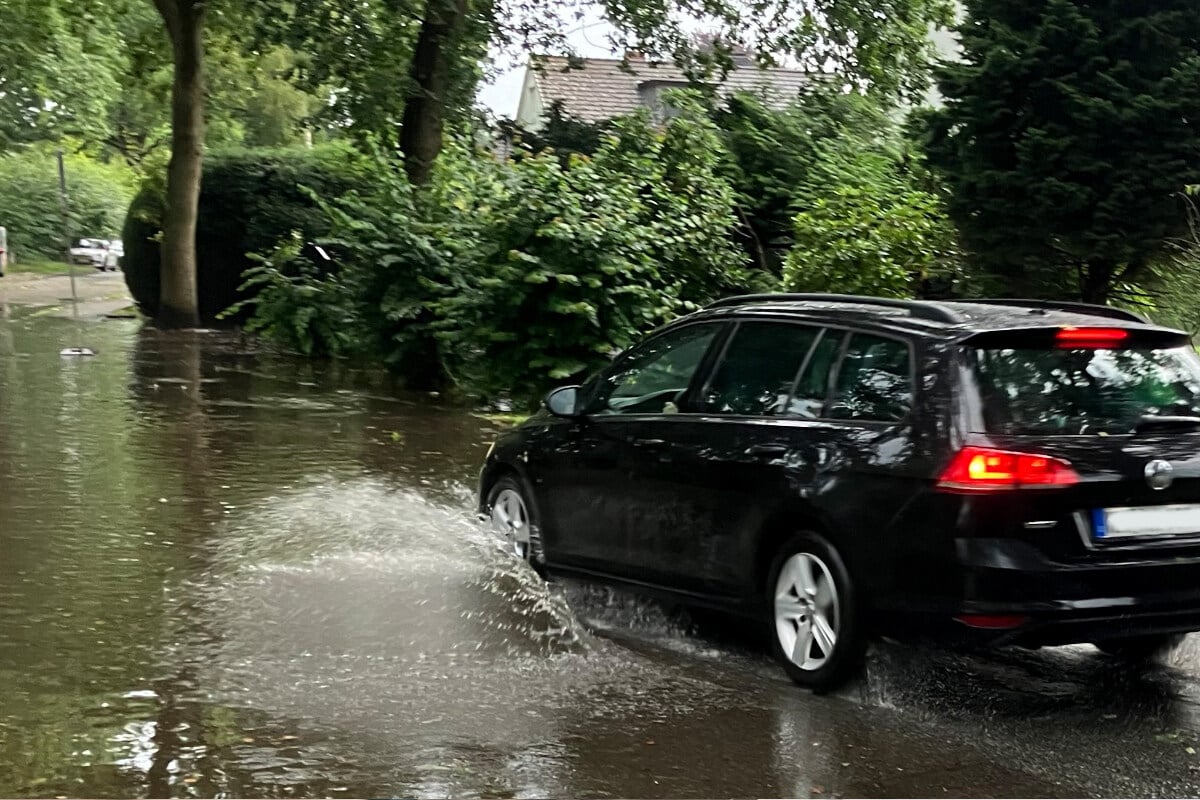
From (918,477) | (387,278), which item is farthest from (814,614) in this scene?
(387,278)

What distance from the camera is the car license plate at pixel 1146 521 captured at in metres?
5.39

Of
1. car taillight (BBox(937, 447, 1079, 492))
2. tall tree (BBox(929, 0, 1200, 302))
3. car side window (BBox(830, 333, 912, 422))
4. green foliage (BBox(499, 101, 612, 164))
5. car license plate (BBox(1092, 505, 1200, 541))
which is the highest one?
green foliage (BBox(499, 101, 612, 164))

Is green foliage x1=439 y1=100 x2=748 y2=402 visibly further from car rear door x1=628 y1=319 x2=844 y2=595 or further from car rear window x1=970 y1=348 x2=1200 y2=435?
car rear window x1=970 y1=348 x2=1200 y2=435

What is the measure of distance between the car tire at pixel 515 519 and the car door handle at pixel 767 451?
76.0 inches

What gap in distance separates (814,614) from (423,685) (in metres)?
1.62

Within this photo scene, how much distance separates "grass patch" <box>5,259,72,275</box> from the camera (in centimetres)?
4952

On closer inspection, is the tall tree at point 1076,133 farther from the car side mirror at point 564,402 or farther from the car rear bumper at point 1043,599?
the car rear bumper at point 1043,599

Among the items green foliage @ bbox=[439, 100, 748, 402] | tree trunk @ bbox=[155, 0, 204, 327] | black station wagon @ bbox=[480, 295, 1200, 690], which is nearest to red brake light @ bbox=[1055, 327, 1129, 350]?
black station wagon @ bbox=[480, 295, 1200, 690]

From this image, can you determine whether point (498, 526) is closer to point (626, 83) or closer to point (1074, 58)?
point (1074, 58)

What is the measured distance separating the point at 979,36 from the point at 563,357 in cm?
452

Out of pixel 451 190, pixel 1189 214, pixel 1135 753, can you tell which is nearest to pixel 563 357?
pixel 451 190

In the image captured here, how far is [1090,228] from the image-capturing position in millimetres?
11000

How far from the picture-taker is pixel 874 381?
5965mm

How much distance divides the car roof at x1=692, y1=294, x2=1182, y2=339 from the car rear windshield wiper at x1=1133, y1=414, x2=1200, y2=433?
1.43 ft
